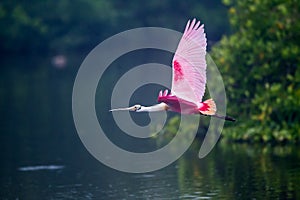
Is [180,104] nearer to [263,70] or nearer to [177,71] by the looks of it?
[177,71]

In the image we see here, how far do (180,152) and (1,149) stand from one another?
13.4 ft

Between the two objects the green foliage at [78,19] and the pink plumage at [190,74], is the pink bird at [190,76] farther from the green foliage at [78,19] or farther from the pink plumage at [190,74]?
the green foliage at [78,19]

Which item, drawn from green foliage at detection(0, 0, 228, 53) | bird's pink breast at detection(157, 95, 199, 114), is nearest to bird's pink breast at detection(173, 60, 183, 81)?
bird's pink breast at detection(157, 95, 199, 114)

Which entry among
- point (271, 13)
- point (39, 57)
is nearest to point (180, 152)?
point (271, 13)

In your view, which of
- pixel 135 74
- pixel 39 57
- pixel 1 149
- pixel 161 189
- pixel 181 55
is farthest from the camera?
pixel 39 57

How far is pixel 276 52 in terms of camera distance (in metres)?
20.5

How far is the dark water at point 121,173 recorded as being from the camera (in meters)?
15.5

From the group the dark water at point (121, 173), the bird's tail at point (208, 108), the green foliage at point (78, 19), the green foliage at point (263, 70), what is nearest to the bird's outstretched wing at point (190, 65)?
the bird's tail at point (208, 108)

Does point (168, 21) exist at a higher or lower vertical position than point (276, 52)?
higher

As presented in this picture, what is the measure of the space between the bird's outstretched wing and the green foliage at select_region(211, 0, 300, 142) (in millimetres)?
6722

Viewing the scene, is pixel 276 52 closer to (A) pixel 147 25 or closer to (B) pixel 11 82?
(B) pixel 11 82

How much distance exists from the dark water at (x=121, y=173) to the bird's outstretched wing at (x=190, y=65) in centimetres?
235

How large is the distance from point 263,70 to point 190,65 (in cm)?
776

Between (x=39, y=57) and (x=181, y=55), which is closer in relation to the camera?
(x=181, y=55)
